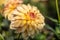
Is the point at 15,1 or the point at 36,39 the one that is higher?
the point at 15,1

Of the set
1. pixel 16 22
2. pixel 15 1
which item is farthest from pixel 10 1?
pixel 16 22

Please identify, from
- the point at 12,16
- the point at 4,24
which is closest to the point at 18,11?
the point at 12,16

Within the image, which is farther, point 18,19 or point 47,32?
point 47,32

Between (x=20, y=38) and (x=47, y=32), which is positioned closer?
(x=20, y=38)

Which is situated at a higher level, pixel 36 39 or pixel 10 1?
pixel 10 1

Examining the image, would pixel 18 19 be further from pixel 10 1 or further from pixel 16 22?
pixel 10 1

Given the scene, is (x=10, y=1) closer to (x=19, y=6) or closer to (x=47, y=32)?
(x=19, y=6)
